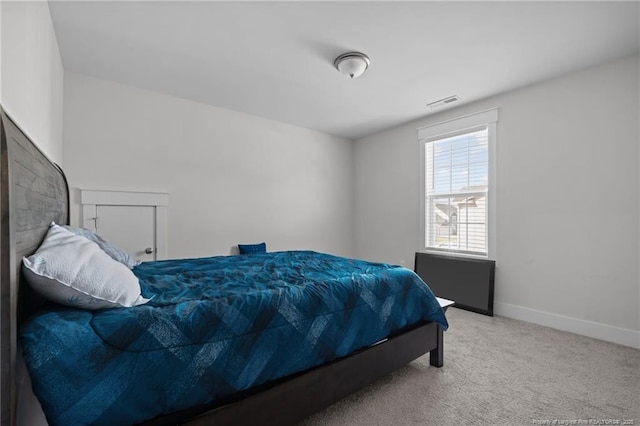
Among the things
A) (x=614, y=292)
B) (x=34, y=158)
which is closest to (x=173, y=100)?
(x=34, y=158)

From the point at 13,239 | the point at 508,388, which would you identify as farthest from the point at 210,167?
the point at 508,388

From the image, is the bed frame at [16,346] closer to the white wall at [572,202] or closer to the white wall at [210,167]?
the white wall at [210,167]

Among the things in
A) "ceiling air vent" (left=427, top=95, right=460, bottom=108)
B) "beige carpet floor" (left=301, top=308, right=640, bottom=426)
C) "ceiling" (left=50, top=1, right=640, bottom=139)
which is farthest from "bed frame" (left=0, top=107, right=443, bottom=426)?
"ceiling air vent" (left=427, top=95, right=460, bottom=108)

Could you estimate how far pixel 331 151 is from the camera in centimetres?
511

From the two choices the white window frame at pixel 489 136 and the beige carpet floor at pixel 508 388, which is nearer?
the beige carpet floor at pixel 508 388

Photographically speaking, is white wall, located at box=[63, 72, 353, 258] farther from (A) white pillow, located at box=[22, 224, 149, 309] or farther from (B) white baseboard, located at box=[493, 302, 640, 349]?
(B) white baseboard, located at box=[493, 302, 640, 349]

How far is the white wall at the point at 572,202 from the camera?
2.63 metres

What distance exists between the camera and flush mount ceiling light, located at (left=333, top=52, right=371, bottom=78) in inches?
100

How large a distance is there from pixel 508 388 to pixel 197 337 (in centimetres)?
199

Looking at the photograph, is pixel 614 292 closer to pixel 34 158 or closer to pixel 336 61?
pixel 336 61

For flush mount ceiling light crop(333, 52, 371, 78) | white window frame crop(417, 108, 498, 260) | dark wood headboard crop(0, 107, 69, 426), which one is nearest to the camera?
dark wood headboard crop(0, 107, 69, 426)

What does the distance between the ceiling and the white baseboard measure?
2466 millimetres

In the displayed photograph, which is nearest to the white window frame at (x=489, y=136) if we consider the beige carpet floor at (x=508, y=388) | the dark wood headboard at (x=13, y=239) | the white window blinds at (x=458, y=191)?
the white window blinds at (x=458, y=191)

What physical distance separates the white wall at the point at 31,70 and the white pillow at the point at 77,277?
0.61 metres
